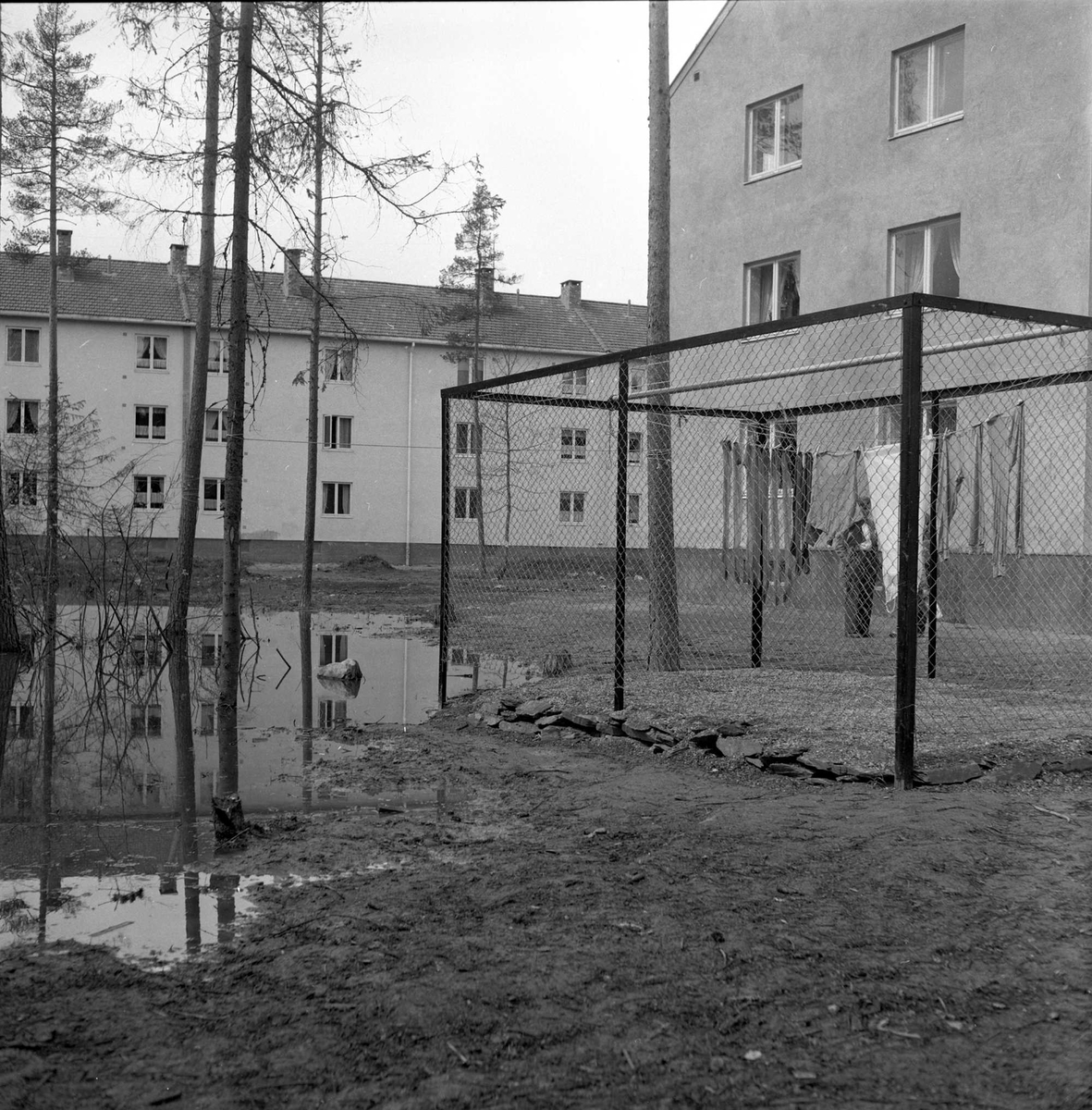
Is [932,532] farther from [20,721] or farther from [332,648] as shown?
[332,648]

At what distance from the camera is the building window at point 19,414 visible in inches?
1449

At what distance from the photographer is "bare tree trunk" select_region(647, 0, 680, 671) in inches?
395

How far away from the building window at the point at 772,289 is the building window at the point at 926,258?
1.83 meters

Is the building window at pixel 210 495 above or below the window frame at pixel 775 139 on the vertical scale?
below

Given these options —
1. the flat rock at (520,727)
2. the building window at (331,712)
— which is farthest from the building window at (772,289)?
the flat rock at (520,727)

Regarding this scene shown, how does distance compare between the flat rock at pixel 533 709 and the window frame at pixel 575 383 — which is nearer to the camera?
the flat rock at pixel 533 709

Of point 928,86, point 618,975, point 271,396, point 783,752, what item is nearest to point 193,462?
point 783,752

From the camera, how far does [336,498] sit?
38719mm

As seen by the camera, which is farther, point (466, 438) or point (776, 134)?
point (776, 134)

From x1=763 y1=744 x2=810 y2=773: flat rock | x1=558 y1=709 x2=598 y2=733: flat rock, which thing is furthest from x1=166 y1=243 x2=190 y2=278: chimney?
x1=763 y1=744 x2=810 y2=773: flat rock

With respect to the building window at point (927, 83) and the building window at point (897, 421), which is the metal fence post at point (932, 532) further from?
the building window at point (927, 83)

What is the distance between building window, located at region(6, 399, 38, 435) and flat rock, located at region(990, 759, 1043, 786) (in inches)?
1417

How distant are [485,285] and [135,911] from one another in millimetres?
32903

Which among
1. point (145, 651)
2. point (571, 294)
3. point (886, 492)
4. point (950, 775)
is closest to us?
point (950, 775)
